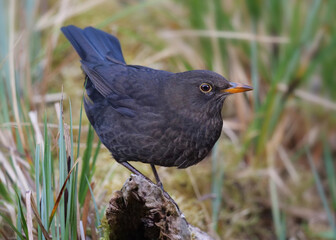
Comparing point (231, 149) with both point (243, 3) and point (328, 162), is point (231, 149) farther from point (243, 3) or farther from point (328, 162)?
point (243, 3)

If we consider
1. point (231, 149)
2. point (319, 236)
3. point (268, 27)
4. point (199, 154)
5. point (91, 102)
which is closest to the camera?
point (199, 154)

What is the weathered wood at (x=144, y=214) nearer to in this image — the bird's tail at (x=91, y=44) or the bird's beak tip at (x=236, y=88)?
the bird's beak tip at (x=236, y=88)

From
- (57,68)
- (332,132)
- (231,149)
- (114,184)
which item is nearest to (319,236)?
(231,149)

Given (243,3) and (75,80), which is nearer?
(75,80)

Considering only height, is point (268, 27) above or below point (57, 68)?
above

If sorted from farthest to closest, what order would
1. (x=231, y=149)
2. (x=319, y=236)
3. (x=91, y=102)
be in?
(x=231, y=149) < (x=319, y=236) < (x=91, y=102)

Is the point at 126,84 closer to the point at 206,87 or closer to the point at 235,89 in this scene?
the point at 206,87
